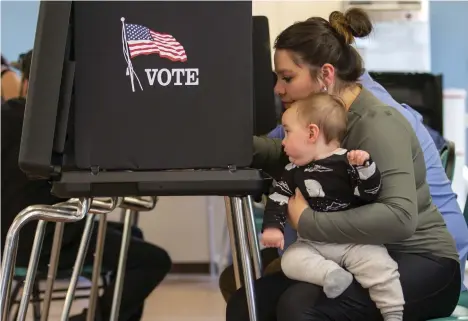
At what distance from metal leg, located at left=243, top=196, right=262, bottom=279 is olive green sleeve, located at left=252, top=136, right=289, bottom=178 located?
13 centimetres

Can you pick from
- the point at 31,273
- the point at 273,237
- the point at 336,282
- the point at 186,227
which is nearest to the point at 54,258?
the point at 31,273

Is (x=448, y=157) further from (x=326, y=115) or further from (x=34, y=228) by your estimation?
(x=34, y=228)

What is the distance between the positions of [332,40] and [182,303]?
→ 2341 mm

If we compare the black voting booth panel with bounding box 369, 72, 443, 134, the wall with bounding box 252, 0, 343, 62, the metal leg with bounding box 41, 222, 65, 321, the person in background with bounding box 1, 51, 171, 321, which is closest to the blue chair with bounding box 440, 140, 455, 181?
the black voting booth panel with bounding box 369, 72, 443, 134

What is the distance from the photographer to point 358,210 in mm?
1213

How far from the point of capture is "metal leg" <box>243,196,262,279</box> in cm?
139

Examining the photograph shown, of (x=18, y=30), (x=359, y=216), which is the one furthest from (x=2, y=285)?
(x=18, y=30)

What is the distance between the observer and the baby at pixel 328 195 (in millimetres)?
1209

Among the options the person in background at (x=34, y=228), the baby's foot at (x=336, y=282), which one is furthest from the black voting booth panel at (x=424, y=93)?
the baby's foot at (x=336, y=282)

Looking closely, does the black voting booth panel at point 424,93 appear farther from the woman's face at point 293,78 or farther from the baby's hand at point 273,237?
the baby's hand at point 273,237

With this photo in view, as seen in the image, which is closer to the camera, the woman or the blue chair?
the woman

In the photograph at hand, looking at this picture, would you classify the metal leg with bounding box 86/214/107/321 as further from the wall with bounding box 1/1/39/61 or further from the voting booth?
the wall with bounding box 1/1/39/61

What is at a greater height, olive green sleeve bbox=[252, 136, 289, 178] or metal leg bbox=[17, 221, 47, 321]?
olive green sleeve bbox=[252, 136, 289, 178]

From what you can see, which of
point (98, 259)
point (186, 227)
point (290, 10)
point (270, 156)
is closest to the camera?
point (270, 156)
